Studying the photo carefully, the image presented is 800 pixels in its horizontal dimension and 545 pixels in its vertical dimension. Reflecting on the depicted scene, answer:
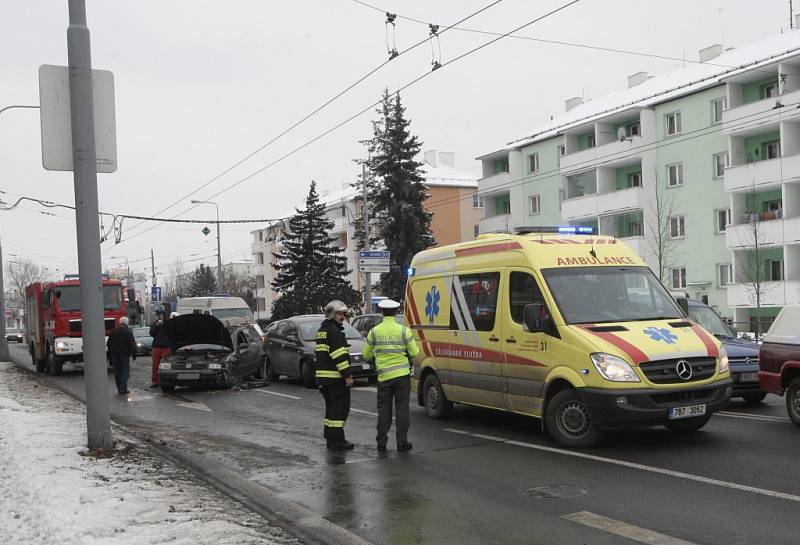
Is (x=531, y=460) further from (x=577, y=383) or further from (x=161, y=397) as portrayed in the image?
(x=161, y=397)

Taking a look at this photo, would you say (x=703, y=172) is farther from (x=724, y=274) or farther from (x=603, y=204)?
(x=603, y=204)

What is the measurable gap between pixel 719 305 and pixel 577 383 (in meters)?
32.7

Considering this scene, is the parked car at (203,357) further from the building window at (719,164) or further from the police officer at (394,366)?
the building window at (719,164)

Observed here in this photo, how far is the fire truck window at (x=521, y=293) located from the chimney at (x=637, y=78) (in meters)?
41.0

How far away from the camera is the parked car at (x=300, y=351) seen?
720 inches

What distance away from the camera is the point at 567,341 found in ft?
30.3

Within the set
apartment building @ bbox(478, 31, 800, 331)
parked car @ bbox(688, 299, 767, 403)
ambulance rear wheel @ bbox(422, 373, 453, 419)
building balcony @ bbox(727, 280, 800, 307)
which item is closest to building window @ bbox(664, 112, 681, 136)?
apartment building @ bbox(478, 31, 800, 331)

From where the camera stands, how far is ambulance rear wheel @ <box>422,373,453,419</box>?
1196cm

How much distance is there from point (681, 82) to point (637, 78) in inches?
249

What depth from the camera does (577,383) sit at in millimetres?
8992

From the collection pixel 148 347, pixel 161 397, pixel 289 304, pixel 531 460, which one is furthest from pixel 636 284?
pixel 289 304

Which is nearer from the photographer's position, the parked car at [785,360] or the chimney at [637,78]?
the parked car at [785,360]

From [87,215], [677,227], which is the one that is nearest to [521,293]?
[87,215]

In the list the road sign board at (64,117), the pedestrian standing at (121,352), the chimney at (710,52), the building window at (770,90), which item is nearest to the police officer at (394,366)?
the road sign board at (64,117)
